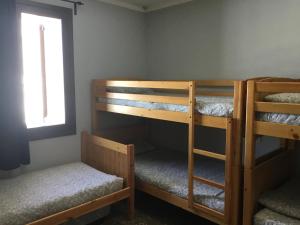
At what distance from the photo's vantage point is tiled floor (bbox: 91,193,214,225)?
8.53 ft

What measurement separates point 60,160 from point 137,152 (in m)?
0.90

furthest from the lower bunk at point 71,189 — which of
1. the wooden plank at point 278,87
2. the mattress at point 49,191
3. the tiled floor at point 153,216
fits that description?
the wooden plank at point 278,87

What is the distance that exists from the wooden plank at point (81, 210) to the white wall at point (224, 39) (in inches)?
62.8

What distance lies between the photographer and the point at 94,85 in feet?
10.3

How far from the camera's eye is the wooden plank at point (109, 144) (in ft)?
8.56

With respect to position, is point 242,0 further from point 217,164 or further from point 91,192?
point 91,192

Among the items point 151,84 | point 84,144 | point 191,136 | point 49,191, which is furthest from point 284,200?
point 84,144

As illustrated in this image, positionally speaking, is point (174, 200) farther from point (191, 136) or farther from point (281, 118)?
point (281, 118)

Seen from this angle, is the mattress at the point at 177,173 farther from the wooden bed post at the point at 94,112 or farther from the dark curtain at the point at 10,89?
the dark curtain at the point at 10,89

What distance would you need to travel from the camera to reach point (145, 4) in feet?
11.3

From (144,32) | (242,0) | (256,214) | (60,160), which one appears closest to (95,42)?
(144,32)

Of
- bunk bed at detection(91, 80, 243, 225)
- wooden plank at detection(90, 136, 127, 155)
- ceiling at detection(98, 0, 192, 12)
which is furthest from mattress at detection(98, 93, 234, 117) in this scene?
ceiling at detection(98, 0, 192, 12)

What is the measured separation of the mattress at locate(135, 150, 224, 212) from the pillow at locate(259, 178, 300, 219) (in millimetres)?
327

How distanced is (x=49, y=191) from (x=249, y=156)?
1586 mm
